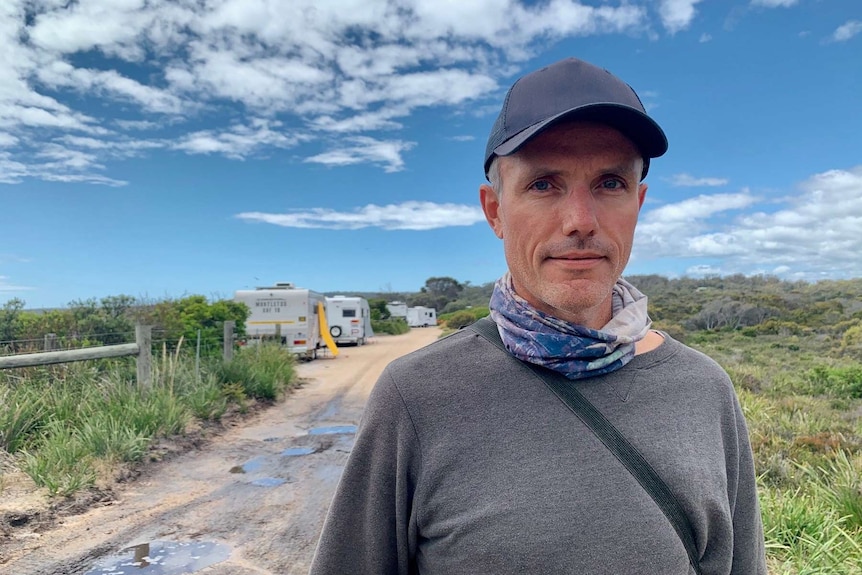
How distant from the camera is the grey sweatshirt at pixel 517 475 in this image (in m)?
1.14

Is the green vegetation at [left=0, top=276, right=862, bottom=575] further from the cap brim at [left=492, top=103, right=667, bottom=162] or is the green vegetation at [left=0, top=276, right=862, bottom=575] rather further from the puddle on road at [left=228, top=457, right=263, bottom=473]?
the cap brim at [left=492, top=103, right=667, bottom=162]

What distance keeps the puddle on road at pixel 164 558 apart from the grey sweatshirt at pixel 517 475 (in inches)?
123

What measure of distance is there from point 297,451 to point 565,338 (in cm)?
631

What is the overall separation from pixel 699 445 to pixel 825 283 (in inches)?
1879

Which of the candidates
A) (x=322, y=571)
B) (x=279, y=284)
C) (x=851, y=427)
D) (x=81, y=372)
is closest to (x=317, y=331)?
(x=279, y=284)

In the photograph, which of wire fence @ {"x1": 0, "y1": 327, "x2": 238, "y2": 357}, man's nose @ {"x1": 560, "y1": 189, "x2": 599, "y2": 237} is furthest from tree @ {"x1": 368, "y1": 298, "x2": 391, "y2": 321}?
man's nose @ {"x1": 560, "y1": 189, "x2": 599, "y2": 237}

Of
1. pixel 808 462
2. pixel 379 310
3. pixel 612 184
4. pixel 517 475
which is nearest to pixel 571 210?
pixel 612 184

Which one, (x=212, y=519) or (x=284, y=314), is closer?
(x=212, y=519)

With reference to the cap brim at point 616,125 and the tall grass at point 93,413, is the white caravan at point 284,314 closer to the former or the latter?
the tall grass at point 93,413

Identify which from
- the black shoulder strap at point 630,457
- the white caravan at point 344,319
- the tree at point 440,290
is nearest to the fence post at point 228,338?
the black shoulder strap at point 630,457

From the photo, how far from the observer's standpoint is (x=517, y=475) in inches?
46.1

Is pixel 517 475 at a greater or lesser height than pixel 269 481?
greater

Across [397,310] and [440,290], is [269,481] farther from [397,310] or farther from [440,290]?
[440,290]

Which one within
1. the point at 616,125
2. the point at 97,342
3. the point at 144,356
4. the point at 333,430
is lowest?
the point at 333,430
